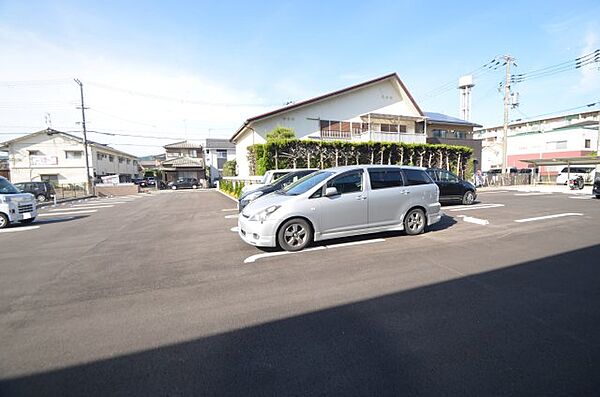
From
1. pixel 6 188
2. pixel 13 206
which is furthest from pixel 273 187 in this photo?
pixel 6 188

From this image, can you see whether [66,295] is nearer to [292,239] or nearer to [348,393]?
[292,239]

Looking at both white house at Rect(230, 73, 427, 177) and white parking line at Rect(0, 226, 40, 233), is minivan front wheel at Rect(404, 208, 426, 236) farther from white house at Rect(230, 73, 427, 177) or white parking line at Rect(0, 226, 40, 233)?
white house at Rect(230, 73, 427, 177)

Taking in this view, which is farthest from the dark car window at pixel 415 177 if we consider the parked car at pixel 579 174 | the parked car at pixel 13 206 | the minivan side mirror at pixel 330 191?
the parked car at pixel 579 174

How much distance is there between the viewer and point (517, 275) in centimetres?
406

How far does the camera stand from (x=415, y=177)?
6664 mm

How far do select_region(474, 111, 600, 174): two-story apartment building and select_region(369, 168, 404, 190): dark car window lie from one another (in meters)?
34.0

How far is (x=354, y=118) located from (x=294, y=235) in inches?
804

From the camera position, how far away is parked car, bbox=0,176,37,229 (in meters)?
9.19

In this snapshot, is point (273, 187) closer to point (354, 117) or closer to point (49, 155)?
point (354, 117)

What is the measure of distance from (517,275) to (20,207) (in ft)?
46.5

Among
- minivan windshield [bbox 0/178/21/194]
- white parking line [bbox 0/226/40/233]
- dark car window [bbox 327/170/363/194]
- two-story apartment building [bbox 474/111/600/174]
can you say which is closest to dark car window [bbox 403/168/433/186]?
dark car window [bbox 327/170/363/194]

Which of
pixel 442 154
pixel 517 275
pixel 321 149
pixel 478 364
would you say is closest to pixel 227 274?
pixel 478 364

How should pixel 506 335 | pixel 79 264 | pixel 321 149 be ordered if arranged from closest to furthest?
pixel 506 335 → pixel 79 264 → pixel 321 149

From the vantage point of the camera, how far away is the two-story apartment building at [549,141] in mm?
39062
